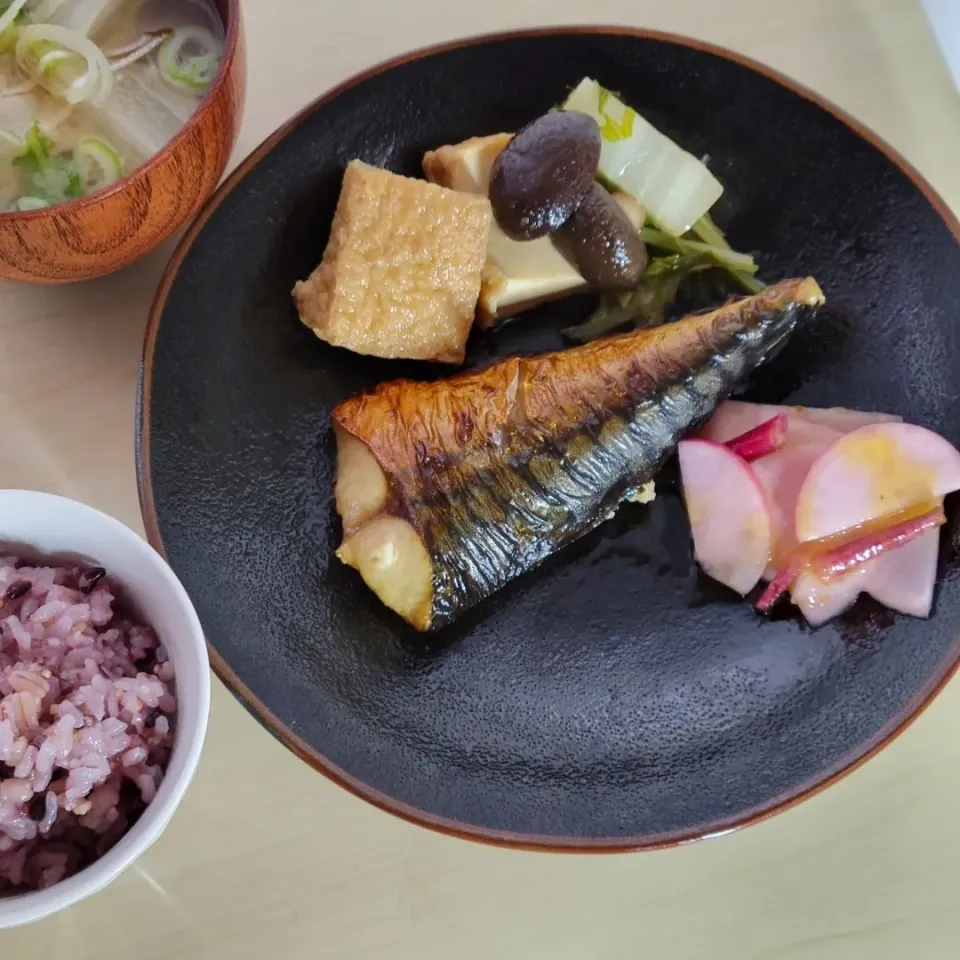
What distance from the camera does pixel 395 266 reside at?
1120 mm

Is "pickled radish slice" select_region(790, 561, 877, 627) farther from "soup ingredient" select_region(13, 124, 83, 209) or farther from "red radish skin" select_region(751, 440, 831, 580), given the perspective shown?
"soup ingredient" select_region(13, 124, 83, 209)

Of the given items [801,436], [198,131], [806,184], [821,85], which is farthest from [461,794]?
[821,85]

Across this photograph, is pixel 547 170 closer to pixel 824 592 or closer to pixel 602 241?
pixel 602 241

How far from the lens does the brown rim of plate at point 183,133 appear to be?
85cm

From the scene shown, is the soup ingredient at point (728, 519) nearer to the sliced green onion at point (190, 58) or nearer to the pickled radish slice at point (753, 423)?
the pickled radish slice at point (753, 423)

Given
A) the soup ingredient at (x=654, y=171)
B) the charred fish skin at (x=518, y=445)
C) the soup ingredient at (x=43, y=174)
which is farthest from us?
the soup ingredient at (x=654, y=171)

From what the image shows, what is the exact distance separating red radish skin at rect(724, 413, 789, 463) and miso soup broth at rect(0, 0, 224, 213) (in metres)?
0.70

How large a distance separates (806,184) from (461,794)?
2.75ft

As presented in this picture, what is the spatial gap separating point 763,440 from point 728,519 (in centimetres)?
11

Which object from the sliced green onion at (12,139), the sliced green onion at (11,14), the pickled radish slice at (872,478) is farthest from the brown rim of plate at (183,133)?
the pickled radish slice at (872,478)

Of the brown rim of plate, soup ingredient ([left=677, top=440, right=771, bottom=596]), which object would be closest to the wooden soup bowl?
the brown rim of plate

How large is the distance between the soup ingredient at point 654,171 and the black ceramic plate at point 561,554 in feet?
0.11

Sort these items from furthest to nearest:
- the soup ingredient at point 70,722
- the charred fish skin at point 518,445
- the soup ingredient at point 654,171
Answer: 1. the soup ingredient at point 654,171
2. the charred fish skin at point 518,445
3. the soup ingredient at point 70,722

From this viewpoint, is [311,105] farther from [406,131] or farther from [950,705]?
[950,705]
